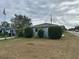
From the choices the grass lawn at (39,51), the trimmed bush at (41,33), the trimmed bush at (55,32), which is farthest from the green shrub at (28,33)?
the grass lawn at (39,51)

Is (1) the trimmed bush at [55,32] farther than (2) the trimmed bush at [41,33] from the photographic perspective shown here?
No

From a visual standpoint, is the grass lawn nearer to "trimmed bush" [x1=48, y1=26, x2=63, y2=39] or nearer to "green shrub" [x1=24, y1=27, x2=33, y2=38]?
"trimmed bush" [x1=48, y1=26, x2=63, y2=39]

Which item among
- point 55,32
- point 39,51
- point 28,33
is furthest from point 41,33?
point 39,51

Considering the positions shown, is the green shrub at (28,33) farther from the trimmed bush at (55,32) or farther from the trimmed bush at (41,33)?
the trimmed bush at (55,32)

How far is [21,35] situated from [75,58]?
33.7 meters

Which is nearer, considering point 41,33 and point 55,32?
point 55,32

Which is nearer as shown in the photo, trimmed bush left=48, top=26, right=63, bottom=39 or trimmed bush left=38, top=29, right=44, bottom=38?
trimmed bush left=48, top=26, right=63, bottom=39

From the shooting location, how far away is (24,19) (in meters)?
93.4

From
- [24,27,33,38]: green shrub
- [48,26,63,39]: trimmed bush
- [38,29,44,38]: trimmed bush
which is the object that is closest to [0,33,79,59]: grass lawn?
[48,26,63,39]: trimmed bush

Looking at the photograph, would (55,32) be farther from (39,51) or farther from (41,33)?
(39,51)

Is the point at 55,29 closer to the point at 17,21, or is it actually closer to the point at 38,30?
the point at 38,30

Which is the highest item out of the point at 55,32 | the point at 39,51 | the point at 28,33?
the point at 55,32

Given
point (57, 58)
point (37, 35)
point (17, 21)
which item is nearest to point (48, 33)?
point (37, 35)

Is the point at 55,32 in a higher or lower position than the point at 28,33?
higher
